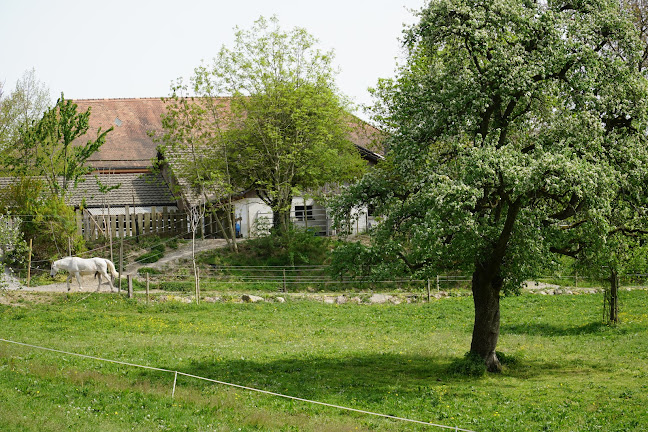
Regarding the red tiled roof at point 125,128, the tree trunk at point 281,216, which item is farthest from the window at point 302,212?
the red tiled roof at point 125,128

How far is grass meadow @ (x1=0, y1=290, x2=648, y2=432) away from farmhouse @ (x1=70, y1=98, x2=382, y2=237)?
40.0 ft

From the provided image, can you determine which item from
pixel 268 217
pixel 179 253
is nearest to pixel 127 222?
pixel 179 253

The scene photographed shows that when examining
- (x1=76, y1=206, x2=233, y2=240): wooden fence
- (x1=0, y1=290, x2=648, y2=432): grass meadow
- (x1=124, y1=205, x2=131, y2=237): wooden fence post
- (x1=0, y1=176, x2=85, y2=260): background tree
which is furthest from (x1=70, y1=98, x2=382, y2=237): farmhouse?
(x1=0, y1=290, x2=648, y2=432): grass meadow

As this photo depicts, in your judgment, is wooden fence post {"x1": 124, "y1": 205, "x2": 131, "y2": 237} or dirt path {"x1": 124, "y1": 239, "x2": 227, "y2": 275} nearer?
dirt path {"x1": 124, "y1": 239, "x2": 227, "y2": 275}

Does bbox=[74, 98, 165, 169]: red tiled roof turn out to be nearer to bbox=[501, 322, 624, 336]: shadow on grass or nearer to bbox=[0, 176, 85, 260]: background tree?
bbox=[0, 176, 85, 260]: background tree

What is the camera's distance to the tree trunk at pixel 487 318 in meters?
21.7

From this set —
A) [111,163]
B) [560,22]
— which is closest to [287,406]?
[560,22]

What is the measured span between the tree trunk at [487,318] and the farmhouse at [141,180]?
22.2 meters

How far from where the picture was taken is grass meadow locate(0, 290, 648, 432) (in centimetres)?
1633

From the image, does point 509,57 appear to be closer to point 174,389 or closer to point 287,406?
point 287,406

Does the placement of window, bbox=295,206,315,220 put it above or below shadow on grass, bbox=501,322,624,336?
above

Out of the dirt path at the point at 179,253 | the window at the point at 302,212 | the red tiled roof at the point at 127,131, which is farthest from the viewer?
the red tiled roof at the point at 127,131

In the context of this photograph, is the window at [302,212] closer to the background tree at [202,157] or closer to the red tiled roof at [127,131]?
the background tree at [202,157]

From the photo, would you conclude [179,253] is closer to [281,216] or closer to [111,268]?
[281,216]
